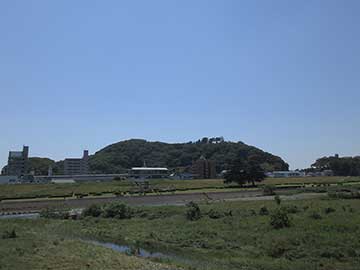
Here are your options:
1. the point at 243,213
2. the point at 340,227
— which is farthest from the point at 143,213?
the point at 340,227

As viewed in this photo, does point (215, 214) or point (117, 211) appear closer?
point (215, 214)

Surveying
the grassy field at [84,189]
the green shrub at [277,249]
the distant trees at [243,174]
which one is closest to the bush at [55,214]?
the green shrub at [277,249]

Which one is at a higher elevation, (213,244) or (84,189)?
(84,189)

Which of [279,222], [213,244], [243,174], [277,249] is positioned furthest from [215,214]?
[243,174]

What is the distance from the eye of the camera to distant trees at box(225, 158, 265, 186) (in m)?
124

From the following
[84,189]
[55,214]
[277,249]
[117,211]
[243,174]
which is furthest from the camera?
[243,174]

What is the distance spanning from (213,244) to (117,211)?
2694 cm

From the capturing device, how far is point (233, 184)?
431ft

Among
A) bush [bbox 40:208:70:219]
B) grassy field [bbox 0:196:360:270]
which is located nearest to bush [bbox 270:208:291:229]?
grassy field [bbox 0:196:360:270]

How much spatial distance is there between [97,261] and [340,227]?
60.9 feet

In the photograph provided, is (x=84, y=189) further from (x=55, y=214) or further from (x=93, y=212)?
(x=93, y=212)

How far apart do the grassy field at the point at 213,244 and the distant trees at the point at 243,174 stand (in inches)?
3123

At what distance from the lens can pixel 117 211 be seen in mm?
54469

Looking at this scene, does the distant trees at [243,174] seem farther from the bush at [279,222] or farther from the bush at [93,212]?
the bush at [279,222]
